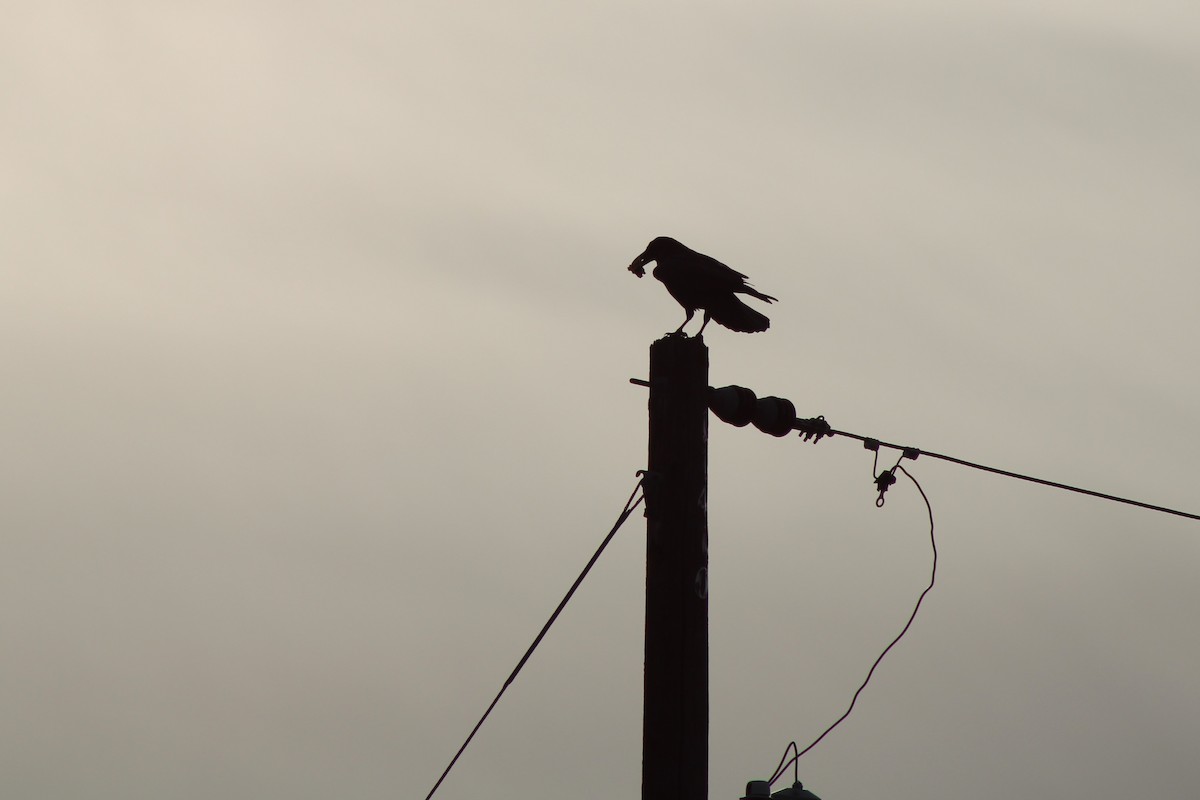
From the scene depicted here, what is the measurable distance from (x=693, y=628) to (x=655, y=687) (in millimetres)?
329

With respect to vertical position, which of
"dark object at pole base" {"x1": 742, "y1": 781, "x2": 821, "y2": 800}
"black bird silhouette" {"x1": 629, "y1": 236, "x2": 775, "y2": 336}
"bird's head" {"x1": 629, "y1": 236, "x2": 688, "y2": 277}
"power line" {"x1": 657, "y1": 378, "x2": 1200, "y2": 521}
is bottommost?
"dark object at pole base" {"x1": 742, "y1": 781, "x2": 821, "y2": 800}

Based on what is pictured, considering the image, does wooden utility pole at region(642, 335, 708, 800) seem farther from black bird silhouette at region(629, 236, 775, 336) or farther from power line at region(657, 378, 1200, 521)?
black bird silhouette at region(629, 236, 775, 336)

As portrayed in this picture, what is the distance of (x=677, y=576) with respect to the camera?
6.36m

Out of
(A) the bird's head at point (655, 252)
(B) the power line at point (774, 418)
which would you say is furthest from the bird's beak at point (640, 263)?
(B) the power line at point (774, 418)

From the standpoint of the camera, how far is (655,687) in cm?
627

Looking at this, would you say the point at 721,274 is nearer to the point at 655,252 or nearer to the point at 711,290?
the point at 711,290

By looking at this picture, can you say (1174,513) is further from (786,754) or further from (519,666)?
(519,666)

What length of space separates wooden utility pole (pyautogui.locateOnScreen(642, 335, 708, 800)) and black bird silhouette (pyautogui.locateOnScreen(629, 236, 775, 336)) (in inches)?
110

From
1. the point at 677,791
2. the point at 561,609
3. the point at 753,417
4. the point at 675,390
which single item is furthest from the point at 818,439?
the point at 677,791

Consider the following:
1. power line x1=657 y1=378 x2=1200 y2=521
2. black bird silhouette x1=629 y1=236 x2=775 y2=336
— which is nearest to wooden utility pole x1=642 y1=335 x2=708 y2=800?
power line x1=657 y1=378 x2=1200 y2=521

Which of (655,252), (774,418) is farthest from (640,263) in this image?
(774,418)

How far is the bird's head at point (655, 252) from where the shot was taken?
987cm

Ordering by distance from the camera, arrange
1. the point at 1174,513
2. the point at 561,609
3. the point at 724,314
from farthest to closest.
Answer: the point at 724,314 < the point at 1174,513 < the point at 561,609

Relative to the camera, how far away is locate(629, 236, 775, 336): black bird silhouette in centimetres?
950
